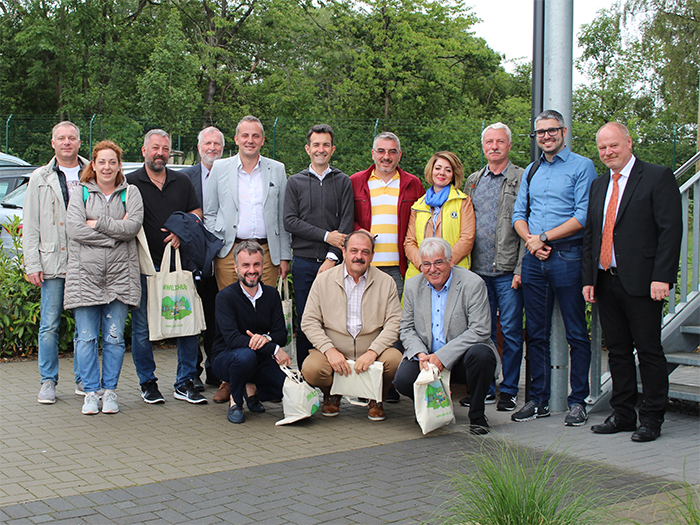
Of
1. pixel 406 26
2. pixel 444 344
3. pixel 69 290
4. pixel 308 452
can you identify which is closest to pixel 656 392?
pixel 444 344

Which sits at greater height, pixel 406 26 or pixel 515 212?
pixel 406 26

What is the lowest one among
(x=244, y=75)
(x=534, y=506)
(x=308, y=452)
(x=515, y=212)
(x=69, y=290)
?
(x=308, y=452)

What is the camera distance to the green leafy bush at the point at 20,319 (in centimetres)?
784

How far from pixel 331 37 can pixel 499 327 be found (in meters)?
28.4

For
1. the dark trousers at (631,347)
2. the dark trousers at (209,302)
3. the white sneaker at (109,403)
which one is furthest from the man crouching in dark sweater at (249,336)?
the dark trousers at (631,347)

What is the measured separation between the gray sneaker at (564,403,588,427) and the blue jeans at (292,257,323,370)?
2200mm

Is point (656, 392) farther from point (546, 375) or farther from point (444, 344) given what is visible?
point (444, 344)

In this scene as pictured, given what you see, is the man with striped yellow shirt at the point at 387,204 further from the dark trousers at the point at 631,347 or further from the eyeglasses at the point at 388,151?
the dark trousers at the point at 631,347

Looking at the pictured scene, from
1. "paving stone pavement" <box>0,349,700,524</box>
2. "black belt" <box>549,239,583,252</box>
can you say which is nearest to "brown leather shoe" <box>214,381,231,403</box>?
"paving stone pavement" <box>0,349,700,524</box>

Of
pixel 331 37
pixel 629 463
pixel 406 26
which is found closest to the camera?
pixel 629 463

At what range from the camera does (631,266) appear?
5.11 metres

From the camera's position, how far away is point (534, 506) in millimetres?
2936

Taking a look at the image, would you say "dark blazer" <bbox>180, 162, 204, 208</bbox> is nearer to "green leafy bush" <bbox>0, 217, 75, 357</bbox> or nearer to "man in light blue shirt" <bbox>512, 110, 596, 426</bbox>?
"green leafy bush" <bbox>0, 217, 75, 357</bbox>

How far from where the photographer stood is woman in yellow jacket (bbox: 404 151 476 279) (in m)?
6.08
